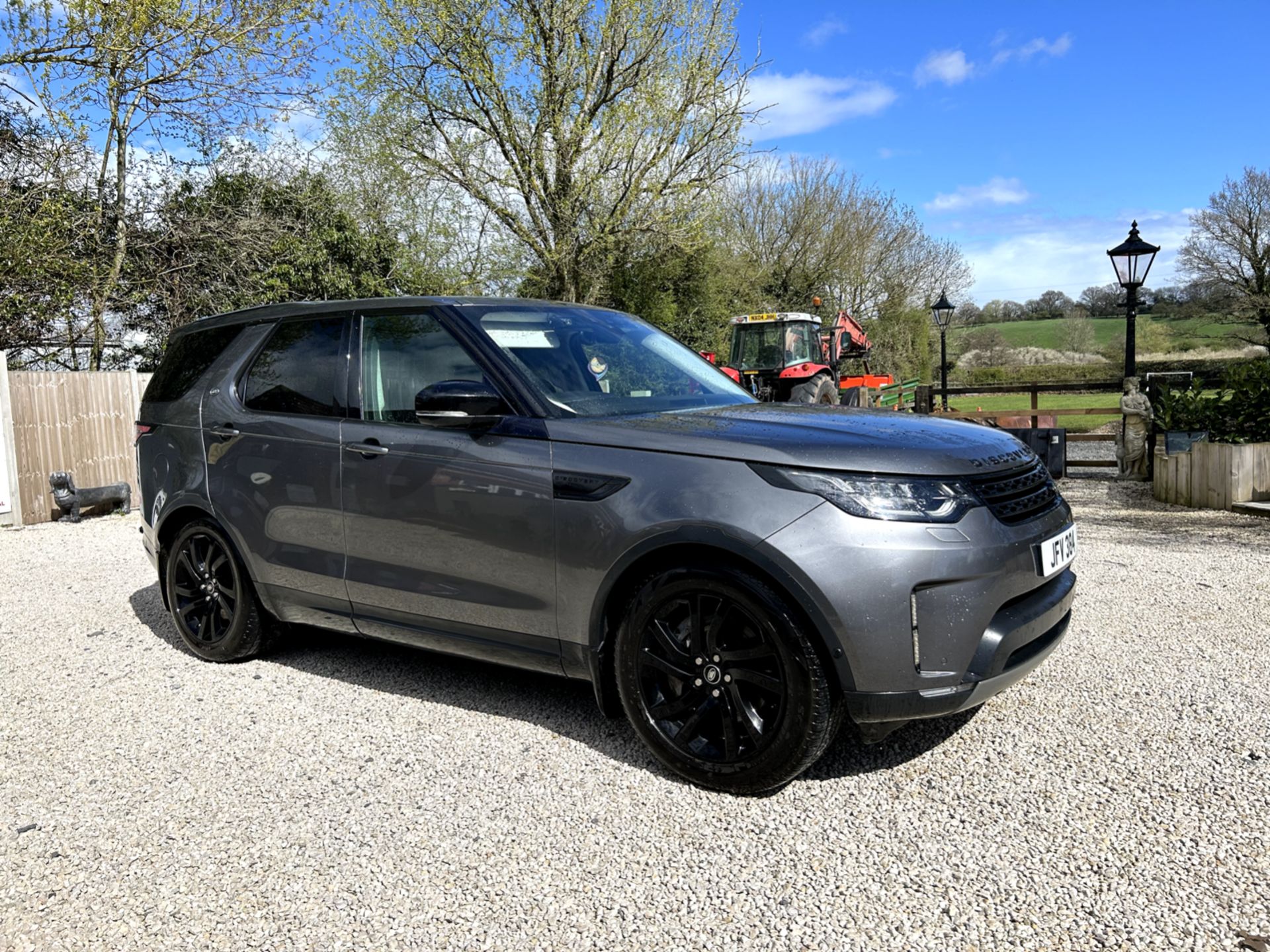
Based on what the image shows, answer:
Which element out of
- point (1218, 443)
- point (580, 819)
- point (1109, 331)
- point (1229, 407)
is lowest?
point (580, 819)

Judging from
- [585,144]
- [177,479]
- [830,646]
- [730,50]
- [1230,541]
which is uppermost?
[730,50]

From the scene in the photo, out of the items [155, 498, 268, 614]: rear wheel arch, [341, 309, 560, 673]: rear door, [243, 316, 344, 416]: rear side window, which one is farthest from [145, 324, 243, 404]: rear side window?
[341, 309, 560, 673]: rear door

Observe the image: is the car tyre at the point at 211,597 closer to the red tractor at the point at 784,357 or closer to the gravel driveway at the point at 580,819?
the gravel driveway at the point at 580,819

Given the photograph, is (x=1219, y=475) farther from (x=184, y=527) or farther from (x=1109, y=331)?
(x=1109, y=331)

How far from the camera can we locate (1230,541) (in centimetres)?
755

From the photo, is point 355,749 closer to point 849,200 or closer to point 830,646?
point 830,646

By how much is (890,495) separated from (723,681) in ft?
2.77

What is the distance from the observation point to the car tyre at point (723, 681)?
2.83 m

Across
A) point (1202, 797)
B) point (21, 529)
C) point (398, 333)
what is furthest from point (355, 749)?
point (21, 529)

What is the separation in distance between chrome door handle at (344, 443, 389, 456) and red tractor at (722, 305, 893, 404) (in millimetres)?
15656

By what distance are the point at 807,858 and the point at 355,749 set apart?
191cm

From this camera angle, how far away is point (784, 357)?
19.8m

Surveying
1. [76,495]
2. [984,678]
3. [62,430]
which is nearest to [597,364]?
[984,678]

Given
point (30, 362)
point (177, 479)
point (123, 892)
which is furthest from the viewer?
point (30, 362)
